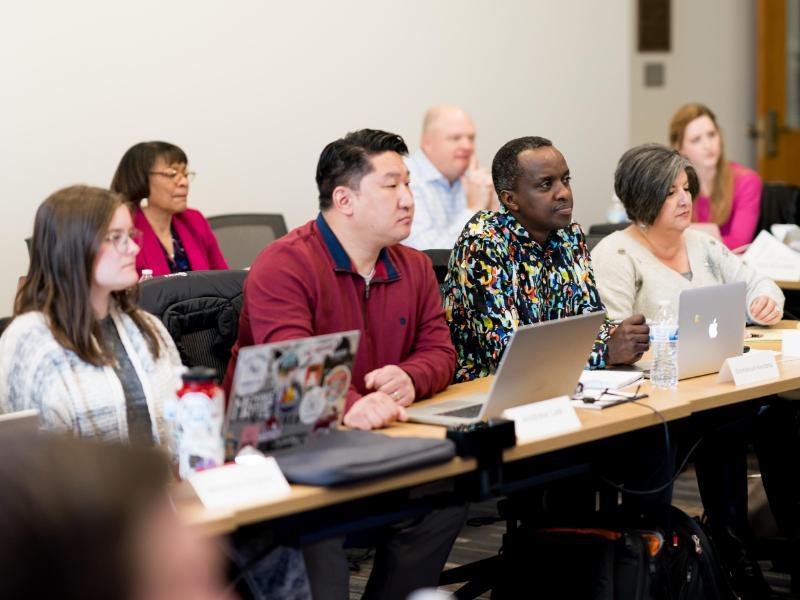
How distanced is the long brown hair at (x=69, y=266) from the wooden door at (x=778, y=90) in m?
6.09

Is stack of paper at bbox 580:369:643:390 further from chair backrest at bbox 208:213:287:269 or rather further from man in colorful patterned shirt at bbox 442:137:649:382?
chair backrest at bbox 208:213:287:269

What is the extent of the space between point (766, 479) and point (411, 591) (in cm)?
129

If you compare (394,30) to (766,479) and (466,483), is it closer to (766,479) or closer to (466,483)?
(766,479)

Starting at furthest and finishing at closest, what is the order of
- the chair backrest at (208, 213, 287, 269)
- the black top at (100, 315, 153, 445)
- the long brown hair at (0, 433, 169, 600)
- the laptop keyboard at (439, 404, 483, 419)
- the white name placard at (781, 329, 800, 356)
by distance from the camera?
the chair backrest at (208, 213, 287, 269) → the white name placard at (781, 329, 800, 356) → the laptop keyboard at (439, 404, 483, 419) → the black top at (100, 315, 153, 445) → the long brown hair at (0, 433, 169, 600)

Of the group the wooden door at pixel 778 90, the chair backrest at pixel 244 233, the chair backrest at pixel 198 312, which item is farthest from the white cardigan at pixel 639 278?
the wooden door at pixel 778 90

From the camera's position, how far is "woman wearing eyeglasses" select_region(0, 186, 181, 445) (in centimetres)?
216

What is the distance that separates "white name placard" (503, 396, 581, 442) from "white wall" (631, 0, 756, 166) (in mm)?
5161

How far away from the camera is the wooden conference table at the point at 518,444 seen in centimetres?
180

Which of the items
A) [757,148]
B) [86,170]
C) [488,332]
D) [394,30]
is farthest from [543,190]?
[757,148]

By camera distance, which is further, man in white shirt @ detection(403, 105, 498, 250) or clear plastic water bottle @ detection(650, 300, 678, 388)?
man in white shirt @ detection(403, 105, 498, 250)

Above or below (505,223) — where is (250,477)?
below

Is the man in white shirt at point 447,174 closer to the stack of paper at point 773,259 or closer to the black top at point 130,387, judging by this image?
the stack of paper at point 773,259

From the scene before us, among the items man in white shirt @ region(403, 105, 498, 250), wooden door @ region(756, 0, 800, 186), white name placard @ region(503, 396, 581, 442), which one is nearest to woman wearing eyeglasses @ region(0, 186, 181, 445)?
white name placard @ region(503, 396, 581, 442)

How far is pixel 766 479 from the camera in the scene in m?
3.23
